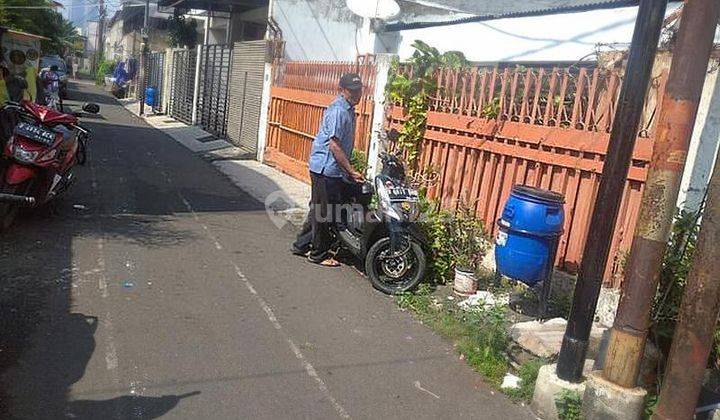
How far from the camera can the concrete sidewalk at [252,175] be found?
9.71m

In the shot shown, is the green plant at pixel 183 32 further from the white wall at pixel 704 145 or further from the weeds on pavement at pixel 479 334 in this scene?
the white wall at pixel 704 145

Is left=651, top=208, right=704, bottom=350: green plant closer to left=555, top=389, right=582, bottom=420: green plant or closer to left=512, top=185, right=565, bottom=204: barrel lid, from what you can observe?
left=555, top=389, right=582, bottom=420: green plant

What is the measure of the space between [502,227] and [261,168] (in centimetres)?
874

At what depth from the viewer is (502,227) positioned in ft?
16.9

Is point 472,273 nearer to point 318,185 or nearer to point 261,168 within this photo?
point 318,185

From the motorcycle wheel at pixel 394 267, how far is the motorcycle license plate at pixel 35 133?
348 cm

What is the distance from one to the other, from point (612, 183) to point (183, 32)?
26.3 metres

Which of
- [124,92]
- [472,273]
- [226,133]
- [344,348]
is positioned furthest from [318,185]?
[124,92]

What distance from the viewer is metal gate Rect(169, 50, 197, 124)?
21719 mm

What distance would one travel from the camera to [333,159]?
628cm

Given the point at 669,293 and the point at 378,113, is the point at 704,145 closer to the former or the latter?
the point at 669,293

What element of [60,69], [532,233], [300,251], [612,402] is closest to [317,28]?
[300,251]

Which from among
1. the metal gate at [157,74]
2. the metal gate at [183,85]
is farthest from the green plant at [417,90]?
the metal gate at [157,74]

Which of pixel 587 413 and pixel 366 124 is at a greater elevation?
pixel 366 124
